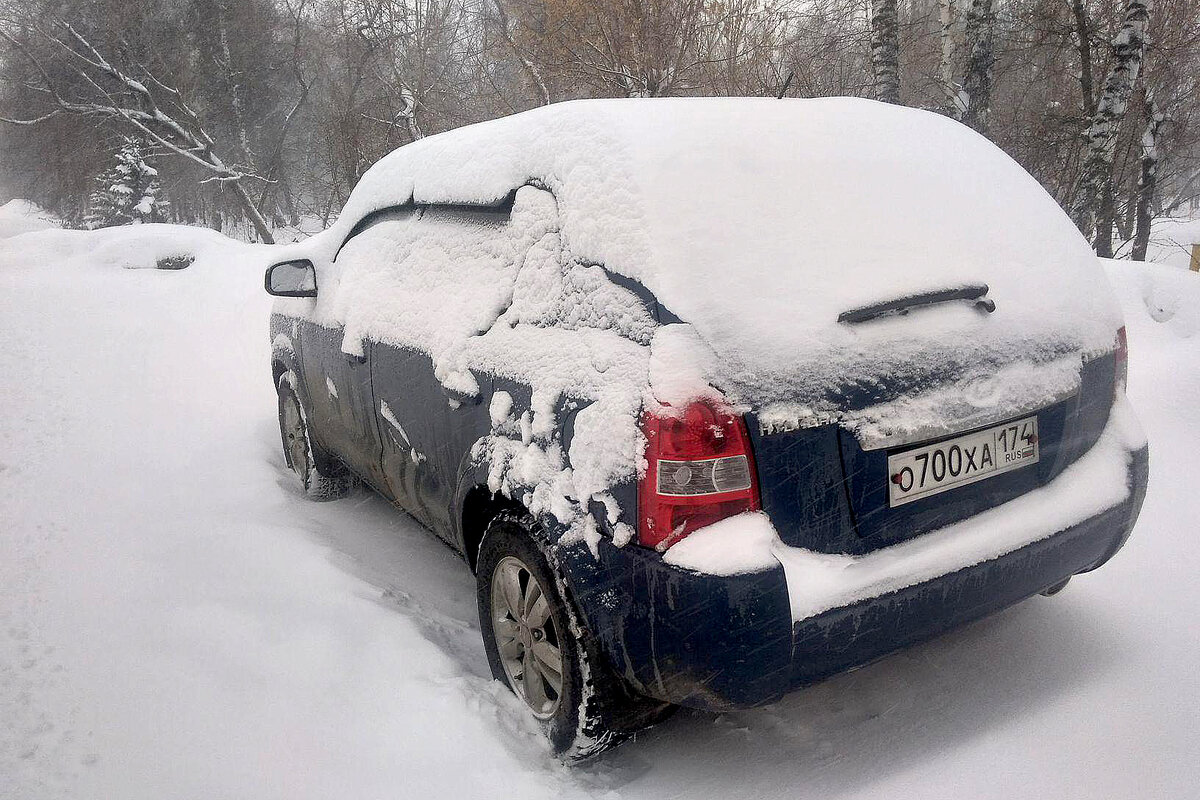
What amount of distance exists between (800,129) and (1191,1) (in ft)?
54.5

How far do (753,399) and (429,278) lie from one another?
1598mm

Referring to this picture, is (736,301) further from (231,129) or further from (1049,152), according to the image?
(231,129)

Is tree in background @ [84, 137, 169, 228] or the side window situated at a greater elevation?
tree in background @ [84, 137, 169, 228]

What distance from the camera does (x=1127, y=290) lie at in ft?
18.7

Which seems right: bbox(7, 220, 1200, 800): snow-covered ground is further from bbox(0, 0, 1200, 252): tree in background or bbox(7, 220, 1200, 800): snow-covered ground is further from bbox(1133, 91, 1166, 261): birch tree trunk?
bbox(1133, 91, 1166, 261): birch tree trunk

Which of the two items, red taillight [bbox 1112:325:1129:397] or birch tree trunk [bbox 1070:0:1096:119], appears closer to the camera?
red taillight [bbox 1112:325:1129:397]

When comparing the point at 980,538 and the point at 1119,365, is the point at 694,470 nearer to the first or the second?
the point at 980,538

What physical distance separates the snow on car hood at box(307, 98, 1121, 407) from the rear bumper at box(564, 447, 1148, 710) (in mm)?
481

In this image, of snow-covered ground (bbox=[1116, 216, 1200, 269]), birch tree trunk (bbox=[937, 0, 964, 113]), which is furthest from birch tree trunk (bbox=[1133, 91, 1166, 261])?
birch tree trunk (bbox=[937, 0, 964, 113])

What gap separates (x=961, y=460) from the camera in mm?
2072

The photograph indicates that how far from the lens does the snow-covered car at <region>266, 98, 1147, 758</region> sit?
6.06ft

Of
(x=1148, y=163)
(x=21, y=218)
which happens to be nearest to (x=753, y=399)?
(x=1148, y=163)

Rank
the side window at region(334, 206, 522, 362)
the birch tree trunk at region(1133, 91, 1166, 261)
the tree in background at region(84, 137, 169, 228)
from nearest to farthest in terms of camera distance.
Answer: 1. the side window at region(334, 206, 522, 362)
2. the birch tree trunk at region(1133, 91, 1166, 261)
3. the tree in background at region(84, 137, 169, 228)

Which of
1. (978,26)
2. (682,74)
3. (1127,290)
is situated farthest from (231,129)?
(1127,290)
